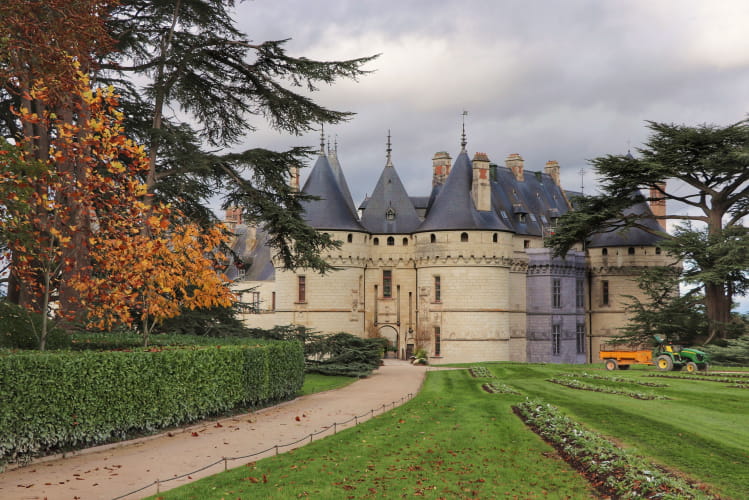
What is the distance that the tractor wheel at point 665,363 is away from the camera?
28.1 metres

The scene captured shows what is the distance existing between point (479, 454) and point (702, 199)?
28266mm

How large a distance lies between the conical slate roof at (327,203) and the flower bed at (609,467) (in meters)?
28.2

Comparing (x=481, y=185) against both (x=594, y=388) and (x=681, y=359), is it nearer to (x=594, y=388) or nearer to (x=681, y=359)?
(x=681, y=359)

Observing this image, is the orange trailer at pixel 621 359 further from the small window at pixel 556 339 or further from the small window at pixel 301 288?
the small window at pixel 301 288

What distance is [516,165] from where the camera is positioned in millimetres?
51656

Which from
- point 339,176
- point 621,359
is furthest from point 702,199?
point 339,176

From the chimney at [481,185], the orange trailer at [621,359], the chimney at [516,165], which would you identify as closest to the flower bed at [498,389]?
the orange trailer at [621,359]

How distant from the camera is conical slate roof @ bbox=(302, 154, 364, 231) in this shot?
135 ft

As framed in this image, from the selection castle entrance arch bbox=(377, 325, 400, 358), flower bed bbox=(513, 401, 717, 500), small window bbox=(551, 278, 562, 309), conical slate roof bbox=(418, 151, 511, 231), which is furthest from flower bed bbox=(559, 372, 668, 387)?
small window bbox=(551, 278, 562, 309)

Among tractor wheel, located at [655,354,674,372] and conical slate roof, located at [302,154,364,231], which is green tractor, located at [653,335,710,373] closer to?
tractor wheel, located at [655,354,674,372]

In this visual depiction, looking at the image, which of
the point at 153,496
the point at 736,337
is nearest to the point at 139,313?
the point at 153,496

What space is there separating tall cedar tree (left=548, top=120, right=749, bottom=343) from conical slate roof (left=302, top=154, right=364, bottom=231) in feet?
40.4

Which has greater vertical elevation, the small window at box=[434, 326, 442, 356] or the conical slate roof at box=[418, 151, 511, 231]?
the conical slate roof at box=[418, 151, 511, 231]

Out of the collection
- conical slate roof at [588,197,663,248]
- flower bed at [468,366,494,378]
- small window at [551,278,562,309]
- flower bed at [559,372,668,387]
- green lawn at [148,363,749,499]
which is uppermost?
conical slate roof at [588,197,663,248]
